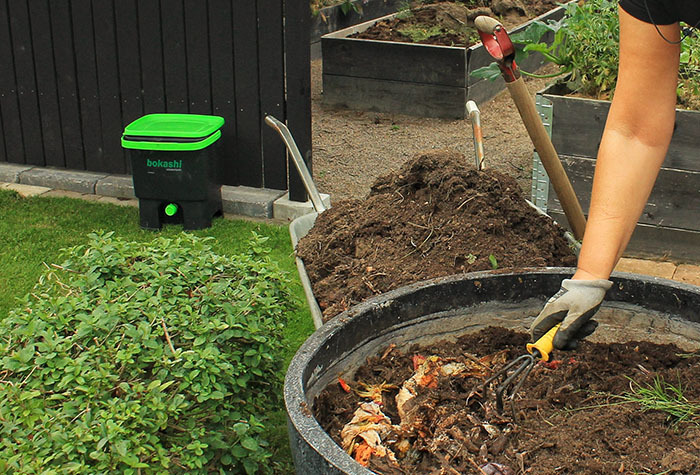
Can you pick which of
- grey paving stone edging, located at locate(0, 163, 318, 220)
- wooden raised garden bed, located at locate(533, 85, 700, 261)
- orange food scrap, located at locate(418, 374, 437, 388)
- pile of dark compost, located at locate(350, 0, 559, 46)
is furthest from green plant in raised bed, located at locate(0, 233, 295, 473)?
pile of dark compost, located at locate(350, 0, 559, 46)

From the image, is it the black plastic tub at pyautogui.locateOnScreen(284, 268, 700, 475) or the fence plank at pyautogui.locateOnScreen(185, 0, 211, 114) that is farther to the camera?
the fence plank at pyautogui.locateOnScreen(185, 0, 211, 114)

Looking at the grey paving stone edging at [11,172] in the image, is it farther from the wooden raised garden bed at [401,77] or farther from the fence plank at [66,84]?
the wooden raised garden bed at [401,77]

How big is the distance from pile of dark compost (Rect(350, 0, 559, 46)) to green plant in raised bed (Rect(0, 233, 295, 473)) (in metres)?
5.31

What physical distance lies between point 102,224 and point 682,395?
150 inches

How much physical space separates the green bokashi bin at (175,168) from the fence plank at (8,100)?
4.36ft

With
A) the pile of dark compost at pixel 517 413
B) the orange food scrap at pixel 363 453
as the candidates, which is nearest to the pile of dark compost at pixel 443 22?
the pile of dark compost at pixel 517 413

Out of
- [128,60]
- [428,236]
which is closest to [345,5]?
[128,60]

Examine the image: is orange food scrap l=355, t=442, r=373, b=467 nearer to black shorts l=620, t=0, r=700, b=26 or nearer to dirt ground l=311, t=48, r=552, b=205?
black shorts l=620, t=0, r=700, b=26

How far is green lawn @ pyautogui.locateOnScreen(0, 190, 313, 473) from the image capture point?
4.20 m

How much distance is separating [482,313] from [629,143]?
2.12ft

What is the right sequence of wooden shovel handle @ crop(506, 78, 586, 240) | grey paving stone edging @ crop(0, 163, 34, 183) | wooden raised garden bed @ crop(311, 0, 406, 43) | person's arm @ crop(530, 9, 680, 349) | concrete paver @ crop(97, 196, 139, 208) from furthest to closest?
wooden raised garden bed @ crop(311, 0, 406, 43) < grey paving stone edging @ crop(0, 163, 34, 183) < concrete paver @ crop(97, 196, 139, 208) < wooden shovel handle @ crop(506, 78, 586, 240) < person's arm @ crop(530, 9, 680, 349)

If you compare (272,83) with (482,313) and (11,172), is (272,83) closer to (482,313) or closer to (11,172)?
(11,172)

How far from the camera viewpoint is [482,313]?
238 centimetres

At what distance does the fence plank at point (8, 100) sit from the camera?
561cm
